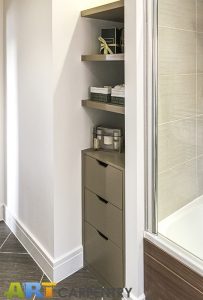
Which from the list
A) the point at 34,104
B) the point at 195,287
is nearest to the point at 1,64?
the point at 34,104

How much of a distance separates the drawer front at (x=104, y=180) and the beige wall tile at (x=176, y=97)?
1.38 feet

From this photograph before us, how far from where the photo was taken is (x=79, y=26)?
2.21m

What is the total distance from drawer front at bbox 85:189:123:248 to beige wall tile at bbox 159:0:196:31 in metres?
1.11

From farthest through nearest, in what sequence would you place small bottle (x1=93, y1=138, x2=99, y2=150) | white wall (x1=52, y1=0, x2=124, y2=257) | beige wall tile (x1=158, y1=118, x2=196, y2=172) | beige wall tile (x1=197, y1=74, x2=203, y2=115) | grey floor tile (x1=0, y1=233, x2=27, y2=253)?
1. grey floor tile (x1=0, y1=233, x2=27, y2=253)
2. small bottle (x1=93, y1=138, x2=99, y2=150)
3. beige wall tile (x1=197, y1=74, x2=203, y2=115)
4. white wall (x1=52, y1=0, x2=124, y2=257)
5. beige wall tile (x1=158, y1=118, x2=196, y2=172)

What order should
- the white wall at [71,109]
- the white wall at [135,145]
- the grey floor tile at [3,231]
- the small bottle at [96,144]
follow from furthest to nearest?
the grey floor tile at [3,231], the small bottle at [96,144], the white wall at [71,109], the white wall at [135,145]

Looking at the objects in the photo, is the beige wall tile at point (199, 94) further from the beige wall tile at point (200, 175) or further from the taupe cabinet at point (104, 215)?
the taupe cabinet at point (104, 215)

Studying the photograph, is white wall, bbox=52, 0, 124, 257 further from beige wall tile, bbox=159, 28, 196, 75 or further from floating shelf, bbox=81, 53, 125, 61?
beige wall tile, bbox=159, 28, 196, 75

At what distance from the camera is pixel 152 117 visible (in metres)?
1.89

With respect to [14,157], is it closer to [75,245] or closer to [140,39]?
[75,245]

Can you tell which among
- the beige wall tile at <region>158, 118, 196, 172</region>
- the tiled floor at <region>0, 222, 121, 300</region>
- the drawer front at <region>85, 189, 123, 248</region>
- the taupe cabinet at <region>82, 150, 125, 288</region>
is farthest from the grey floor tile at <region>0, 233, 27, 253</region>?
the beige wall tile at <region>158, 118, 196, 172</region>

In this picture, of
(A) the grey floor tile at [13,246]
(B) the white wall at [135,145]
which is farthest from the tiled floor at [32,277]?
(B) the white wall at [135,145]

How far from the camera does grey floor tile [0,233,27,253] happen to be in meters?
2.68

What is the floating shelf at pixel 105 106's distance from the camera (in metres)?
2.01

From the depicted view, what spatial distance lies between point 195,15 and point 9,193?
2064 mm
